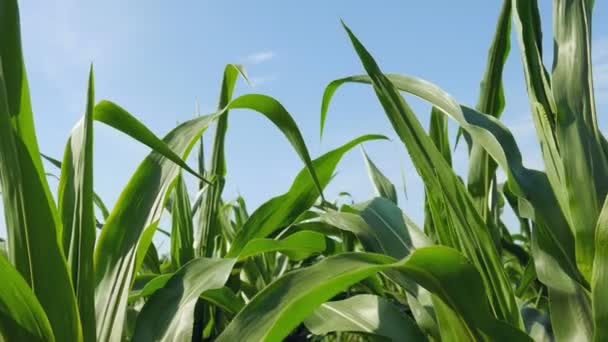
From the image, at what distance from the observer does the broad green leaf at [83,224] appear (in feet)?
1.94

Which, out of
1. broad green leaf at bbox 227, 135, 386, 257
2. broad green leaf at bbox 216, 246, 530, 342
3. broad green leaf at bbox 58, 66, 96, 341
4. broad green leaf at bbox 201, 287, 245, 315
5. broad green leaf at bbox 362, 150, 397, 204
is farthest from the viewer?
broad green leaf at bbox 362, 150, 397, 204

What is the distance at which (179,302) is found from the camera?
654 millimetres

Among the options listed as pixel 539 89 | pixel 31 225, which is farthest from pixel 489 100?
pixel 31 225

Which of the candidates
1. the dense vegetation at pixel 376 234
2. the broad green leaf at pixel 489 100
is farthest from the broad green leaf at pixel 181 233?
the broad green leaf at pixel 489 100

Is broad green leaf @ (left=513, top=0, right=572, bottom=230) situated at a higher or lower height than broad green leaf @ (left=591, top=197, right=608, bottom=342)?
higher

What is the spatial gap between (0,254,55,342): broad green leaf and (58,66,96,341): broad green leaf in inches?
2.3

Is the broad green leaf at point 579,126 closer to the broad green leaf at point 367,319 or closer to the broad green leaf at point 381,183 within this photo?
the broad green leaf at point 367,319

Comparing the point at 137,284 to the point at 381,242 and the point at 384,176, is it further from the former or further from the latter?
the point at 384,176

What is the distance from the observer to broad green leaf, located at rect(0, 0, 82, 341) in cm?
53

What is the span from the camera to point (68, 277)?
0.55m

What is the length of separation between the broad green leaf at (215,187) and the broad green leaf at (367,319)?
0.34 m

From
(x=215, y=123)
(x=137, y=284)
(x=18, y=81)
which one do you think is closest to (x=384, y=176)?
(x=215, y=123)

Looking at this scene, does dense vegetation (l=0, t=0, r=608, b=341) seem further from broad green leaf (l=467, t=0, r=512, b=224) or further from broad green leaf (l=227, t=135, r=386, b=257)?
broad green leaf (l=227, t=135, r=386, b=257)

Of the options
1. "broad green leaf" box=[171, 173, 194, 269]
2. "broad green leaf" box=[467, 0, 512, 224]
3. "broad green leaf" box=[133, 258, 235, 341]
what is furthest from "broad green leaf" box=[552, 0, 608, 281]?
"broad green leaf" box=[171, 173, 194, 269]
